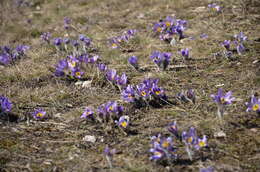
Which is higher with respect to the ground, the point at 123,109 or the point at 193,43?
the point at 193,43

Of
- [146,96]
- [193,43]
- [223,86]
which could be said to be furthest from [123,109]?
[193,43]

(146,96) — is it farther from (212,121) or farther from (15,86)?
(15,86)

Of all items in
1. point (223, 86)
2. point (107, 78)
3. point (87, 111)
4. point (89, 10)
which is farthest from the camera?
point (89, 10)

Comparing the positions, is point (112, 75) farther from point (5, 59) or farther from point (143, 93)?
point (5, 59)

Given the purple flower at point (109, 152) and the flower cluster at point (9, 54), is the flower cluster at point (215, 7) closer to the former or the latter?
the flower cluster at point (9, 54)

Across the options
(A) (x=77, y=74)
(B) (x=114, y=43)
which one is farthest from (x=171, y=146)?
(B) (x=114, y=43)

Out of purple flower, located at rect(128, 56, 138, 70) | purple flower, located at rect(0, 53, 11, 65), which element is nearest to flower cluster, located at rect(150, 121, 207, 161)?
purple flower, located at rect(128, 56, 138, 70)

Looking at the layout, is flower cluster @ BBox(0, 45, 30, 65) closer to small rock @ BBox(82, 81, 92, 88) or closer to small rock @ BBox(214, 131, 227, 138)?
small rock @ BBox(82, 81, 92, 88)

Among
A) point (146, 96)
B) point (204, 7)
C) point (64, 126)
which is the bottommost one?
point (64, 126)
